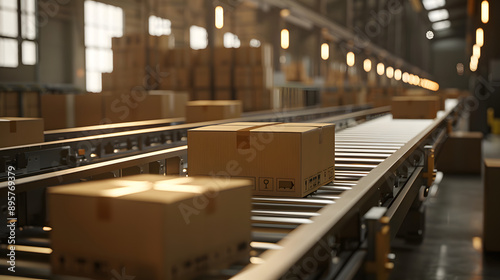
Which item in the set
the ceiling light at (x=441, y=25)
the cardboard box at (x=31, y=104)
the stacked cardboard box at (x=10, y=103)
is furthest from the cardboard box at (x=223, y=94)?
the ceiling light at (x=441, y=25)

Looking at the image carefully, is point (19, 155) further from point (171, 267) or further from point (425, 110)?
point (425, 110)

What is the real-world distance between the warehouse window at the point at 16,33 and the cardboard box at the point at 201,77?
551cm

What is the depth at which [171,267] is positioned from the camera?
1.53m

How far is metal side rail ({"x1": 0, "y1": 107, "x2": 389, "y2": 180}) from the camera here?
4164mm

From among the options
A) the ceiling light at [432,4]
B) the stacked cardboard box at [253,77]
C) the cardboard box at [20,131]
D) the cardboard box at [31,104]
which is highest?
the ceiling light at [432,4]

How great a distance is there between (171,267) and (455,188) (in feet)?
31.2

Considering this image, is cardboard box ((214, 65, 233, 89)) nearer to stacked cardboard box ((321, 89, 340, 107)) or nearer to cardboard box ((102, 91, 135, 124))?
cardboard box ((102, 91, 135, 124))

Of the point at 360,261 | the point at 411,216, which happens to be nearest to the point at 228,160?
the point at 360,261

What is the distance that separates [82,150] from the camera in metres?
5.20

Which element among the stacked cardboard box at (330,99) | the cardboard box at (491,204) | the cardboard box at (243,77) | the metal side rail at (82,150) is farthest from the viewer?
the stacked cardboard box at (330,99)

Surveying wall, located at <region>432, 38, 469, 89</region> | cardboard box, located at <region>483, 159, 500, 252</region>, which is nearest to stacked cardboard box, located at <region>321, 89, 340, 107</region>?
cardboard box, located at <region>483, 159, 500, 252</region>

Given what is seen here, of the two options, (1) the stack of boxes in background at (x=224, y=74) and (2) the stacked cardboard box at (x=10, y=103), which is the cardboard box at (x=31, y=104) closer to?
(2) the stacked cardboard box at (x=10, y=103)

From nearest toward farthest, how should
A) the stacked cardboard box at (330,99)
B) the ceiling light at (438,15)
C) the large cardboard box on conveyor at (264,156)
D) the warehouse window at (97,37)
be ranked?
the large cardboard box on conveyor at (264,156), the warehouse window at (97,37), the stacked cardboard box at (330,99), the ceiling light at (438,15)

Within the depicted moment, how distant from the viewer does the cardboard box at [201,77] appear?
11.8 m
